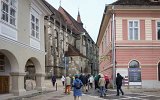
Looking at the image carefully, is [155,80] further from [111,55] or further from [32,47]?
[32,47]

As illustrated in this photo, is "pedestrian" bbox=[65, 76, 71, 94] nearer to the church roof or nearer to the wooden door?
the wooden door

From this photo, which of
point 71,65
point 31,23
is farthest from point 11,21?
point 71,65

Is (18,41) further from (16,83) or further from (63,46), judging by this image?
(63,46)

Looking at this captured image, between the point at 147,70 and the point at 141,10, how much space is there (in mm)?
6080

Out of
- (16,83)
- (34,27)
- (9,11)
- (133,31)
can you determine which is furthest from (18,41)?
(133,31)

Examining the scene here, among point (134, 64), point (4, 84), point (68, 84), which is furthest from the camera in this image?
point (134, 64)

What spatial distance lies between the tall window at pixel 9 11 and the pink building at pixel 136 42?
1489 cm

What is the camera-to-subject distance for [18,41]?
22.3 m

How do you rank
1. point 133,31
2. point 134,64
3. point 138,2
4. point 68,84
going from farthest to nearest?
point 138,2 → point 133,31 → point 134,64 → point 68,84

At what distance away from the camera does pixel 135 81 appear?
3469 centimetres

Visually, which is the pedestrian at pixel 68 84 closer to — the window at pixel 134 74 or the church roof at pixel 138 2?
the window at pixel 134 74

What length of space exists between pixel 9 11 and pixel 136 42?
1735 cm

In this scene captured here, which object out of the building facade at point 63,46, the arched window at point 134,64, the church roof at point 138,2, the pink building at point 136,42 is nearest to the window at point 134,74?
the pink building at point 136,42

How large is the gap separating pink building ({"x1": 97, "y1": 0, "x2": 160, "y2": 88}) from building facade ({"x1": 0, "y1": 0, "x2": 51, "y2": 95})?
9364mm
